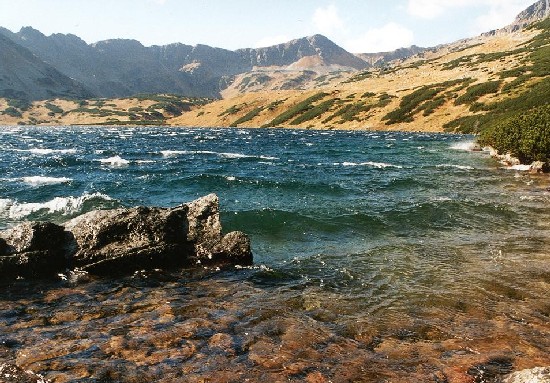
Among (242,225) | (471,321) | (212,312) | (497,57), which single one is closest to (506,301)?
(471,321)

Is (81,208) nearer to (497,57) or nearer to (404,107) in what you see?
(404,107)

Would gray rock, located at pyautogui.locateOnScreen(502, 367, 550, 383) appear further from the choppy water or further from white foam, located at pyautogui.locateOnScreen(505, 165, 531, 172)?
white foam, located at pyautogui.locateOnScreen(505, 165, 531, 172)

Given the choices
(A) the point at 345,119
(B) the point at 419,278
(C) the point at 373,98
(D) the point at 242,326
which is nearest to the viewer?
(D) the point at 242,326

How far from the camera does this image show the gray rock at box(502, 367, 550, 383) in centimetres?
523

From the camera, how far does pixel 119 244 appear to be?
12211 millimetres

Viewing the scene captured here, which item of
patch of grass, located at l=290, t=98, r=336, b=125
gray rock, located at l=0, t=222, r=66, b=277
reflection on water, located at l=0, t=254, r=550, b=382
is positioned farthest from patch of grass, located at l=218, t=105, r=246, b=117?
reflection on water, located at l=0, t=254, r=550, b=382

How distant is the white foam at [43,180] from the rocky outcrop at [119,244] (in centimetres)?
2024

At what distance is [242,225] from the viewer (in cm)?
1853

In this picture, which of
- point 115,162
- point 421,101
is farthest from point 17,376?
point 421,101

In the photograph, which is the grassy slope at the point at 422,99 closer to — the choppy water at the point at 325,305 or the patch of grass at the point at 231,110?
the patch of grass at the point at 231,110

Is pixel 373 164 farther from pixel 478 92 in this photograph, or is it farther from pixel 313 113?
pixel 313 113

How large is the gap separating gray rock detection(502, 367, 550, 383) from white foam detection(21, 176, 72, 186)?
31094mm

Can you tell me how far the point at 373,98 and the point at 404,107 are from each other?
22075 mm

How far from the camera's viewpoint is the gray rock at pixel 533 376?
5230mm
